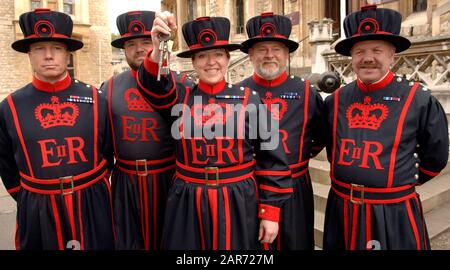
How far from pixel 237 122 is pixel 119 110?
3.54 feet

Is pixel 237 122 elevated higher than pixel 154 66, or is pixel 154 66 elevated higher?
pixel 154 66

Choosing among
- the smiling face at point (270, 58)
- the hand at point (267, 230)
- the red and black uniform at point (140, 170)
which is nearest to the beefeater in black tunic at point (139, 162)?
the red and black uniform at point (140, 170)

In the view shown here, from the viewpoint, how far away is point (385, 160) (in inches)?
97.2

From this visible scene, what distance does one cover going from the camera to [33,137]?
255cm

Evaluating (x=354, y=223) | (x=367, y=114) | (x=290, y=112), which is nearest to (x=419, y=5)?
(x=290, y=112)

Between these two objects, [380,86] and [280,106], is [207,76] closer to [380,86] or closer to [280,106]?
[280,106]

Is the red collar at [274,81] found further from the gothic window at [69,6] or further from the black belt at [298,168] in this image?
the gothic window at [69,6]

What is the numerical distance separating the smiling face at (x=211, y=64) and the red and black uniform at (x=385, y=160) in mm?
935

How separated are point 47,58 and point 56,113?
0.38 meters

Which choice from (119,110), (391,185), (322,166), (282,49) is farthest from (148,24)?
(322,166)

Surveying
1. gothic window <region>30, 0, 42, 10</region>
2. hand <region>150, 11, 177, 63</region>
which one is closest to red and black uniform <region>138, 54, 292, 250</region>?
hand <region>150, 11, 177, 63</region>

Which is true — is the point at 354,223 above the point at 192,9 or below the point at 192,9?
below

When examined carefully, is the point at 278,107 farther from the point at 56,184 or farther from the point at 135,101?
the point at 56,184

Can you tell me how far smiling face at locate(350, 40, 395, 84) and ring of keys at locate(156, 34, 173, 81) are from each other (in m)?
1.28
